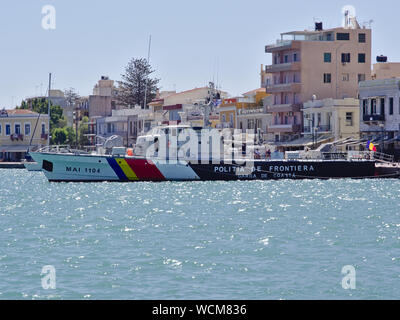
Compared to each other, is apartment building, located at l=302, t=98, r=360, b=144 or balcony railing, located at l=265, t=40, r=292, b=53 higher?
balcony railing, located at l=265, t=40, r=292, b=53

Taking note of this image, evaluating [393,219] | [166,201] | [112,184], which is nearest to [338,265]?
[393,219]

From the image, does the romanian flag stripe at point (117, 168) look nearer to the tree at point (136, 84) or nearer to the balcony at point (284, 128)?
the balcony at point (284, 128)

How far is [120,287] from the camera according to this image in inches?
784

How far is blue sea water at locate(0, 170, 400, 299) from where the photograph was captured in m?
19.9

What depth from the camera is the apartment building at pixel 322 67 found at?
97.0m

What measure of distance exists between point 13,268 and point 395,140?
6026 cm

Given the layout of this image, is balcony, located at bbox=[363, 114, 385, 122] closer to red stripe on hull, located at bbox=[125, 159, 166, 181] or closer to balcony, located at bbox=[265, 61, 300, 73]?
balcony, located at bbox=[265, 61, 300, 73]

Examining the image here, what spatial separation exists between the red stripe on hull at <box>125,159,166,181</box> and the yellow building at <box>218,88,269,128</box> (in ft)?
145

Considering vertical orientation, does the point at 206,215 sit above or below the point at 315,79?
below

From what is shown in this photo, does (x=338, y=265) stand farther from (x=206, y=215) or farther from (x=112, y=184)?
(x=112, y=184)

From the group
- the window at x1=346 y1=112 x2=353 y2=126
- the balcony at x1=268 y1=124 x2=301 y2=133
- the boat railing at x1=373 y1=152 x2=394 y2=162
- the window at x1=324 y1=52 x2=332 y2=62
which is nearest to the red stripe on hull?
the boat railing at x1=373 y1=152 x2=394 y2=162

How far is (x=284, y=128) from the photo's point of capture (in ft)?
322
